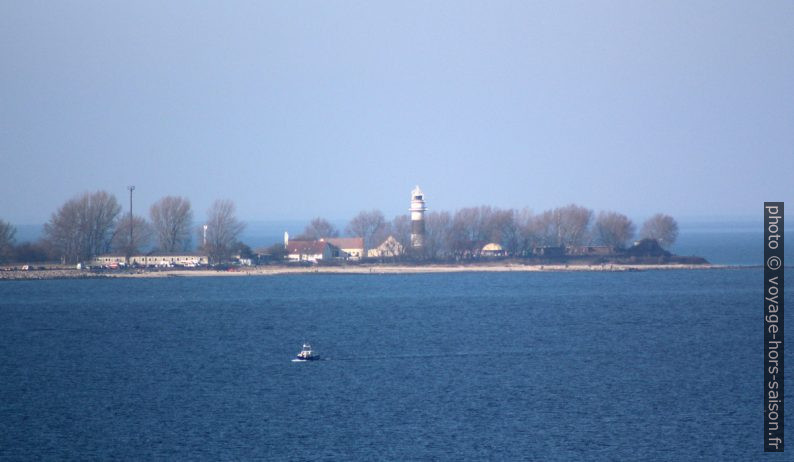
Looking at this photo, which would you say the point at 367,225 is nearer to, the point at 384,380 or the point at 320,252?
the point at 320,252

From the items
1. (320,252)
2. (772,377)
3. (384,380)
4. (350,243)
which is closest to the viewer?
(772,377)

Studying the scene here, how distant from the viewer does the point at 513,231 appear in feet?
329

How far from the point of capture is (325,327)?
47.0 m

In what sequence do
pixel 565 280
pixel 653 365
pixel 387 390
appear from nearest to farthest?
1. pixel 387 390
2. pixel 653 365
3. pixel 565 280

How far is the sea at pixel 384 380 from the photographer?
23.9 metres

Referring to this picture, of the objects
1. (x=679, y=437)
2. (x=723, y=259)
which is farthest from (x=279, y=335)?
(x=723, y=259)

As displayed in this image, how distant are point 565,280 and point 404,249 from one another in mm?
18885

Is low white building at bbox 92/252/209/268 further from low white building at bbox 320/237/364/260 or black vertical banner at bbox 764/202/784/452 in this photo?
black vertical banner at bbox 764/202/784/452

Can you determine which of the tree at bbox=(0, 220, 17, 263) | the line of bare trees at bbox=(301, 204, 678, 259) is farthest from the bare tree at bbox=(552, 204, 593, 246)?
the tree at bbox=(0, 220, 17, 263)

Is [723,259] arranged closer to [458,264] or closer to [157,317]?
[458,264]

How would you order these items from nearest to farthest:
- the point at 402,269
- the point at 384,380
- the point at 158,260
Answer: the point at 384,380
the point at 402,269
the point at 158,260

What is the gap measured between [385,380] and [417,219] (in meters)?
61.0

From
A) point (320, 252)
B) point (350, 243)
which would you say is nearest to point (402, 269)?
point (320, 252)

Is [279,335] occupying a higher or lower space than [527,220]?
lower
